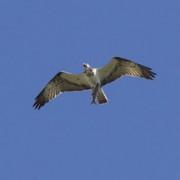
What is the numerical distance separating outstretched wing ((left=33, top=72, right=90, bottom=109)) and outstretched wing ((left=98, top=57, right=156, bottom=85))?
0.77m

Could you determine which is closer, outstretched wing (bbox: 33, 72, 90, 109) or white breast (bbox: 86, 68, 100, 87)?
white breast (bbox: 86, 68, 100, 87)

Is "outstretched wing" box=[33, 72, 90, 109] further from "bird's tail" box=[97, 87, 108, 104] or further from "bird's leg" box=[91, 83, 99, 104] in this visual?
"bird's tail" box=[97, 87, 108, 104]

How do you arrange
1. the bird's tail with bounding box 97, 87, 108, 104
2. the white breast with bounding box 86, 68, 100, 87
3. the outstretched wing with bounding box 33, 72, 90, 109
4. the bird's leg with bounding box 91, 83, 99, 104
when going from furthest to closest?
1. the outstretched wing with bounding box 33, 72, 90, 109
2. the white breast with bounding box 86, 68, 100, 87
3. the bird's tail with bounding box 97, 87, 108, 104
4. the bird's leg with bounding box 91, 83, 99, 104

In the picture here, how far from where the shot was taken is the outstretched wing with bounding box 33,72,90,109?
3734 centimetres

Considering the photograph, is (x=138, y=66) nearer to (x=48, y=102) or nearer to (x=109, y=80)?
(x=109, y=80)

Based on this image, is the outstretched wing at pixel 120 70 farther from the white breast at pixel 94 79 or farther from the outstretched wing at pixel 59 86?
the outstretched wing at pixel 59 86

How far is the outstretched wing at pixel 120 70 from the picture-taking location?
36.7 m

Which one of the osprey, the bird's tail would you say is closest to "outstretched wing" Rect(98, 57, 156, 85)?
the osprey

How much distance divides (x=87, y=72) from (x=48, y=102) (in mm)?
2231

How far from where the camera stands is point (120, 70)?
36.9 meters

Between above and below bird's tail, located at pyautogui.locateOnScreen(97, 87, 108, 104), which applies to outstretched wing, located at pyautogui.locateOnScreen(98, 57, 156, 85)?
above

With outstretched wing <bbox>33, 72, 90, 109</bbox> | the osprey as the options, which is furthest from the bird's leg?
outstretched wing <bbox>33, 72, 90, 109</bbox>

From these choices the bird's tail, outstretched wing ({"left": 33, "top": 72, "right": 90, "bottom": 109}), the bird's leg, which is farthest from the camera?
outstretched wing ({"left": 33, "top": 72, "right": 90, "bottom": 109})

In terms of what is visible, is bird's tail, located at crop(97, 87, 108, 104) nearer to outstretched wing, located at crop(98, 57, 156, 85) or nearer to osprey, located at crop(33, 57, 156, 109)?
osprey, located at crop(33, 57, 156, 109)
